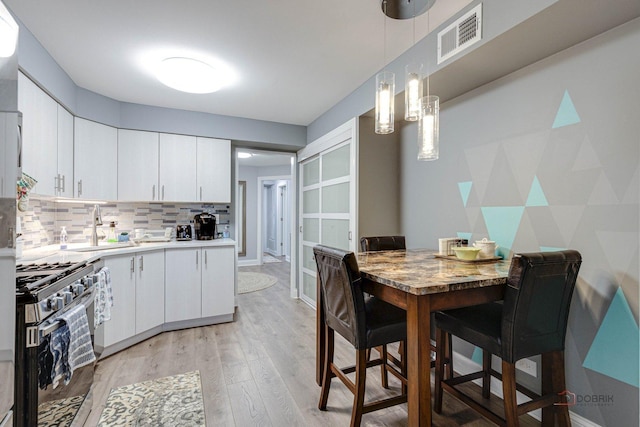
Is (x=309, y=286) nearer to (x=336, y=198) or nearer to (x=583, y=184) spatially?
(x=336, y=198)

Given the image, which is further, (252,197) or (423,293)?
(252,197)

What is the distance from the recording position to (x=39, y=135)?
2.33 m

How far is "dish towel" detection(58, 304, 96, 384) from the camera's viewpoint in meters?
1.48

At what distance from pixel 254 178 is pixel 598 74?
6.50m

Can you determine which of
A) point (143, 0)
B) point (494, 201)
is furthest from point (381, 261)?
point (143, 0)

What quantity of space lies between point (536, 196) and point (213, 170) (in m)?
3.26

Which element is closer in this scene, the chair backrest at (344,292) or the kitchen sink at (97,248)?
the chair backrest at (344,292)

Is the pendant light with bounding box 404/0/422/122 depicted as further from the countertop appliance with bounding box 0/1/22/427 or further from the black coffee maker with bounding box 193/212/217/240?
the black coffee maker with bounding box 193/212/217/240

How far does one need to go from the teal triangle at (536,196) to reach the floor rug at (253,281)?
3.98 metres

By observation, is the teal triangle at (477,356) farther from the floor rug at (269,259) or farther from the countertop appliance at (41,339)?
the floor rug at (269,259)

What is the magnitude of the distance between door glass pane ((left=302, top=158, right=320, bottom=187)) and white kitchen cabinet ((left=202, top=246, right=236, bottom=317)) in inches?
54.8

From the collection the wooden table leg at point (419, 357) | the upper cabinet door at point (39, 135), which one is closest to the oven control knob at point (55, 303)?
the upper cabinet door at point (39, 135)

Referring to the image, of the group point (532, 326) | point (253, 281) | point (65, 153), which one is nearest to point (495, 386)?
point (532, 326)

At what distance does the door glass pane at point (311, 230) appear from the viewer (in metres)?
3.97
